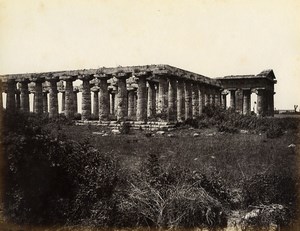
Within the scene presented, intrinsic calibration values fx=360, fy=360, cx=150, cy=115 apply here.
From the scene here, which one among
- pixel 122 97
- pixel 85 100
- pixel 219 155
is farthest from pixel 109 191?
pixel 85 100

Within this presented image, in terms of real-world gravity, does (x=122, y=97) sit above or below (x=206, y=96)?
below

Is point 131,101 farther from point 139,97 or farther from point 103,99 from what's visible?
point 139,97

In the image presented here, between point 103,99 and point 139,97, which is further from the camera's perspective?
point 103,99

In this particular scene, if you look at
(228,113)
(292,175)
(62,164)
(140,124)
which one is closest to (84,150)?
(62,164)

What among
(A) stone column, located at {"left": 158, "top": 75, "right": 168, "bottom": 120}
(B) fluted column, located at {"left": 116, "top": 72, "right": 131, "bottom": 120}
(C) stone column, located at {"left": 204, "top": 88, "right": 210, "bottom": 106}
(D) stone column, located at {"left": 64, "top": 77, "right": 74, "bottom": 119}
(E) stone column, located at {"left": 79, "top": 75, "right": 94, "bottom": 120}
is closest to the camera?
(A) stone column, located at {"left": 158, "top": 75, "right": 168, "bottom": 120}

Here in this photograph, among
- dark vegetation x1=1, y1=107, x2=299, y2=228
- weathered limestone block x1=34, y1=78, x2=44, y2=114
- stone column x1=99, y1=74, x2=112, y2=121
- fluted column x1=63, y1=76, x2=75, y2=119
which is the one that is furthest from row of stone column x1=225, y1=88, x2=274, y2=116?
dark vegetation x1=1, y1=107, x2=299, y2=228

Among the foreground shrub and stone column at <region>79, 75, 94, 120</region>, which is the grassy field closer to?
the foreground shrub

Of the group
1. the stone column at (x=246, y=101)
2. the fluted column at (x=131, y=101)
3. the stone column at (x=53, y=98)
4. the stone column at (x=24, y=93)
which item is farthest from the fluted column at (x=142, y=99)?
the stone column at (x=246, y=101)

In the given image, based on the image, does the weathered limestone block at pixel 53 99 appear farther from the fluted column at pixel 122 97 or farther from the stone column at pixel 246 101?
the stone column at pixel 246 101
